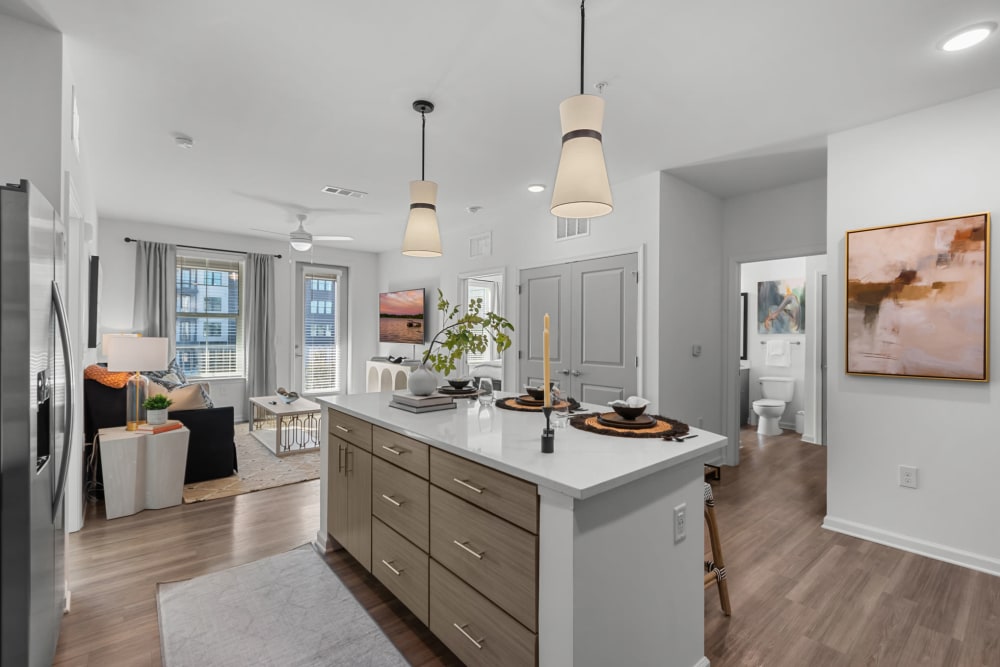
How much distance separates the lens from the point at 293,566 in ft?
8.48

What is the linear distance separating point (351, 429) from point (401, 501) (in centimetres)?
59

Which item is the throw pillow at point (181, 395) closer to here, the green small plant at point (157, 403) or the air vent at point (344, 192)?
the green small plant at point (157, 403)

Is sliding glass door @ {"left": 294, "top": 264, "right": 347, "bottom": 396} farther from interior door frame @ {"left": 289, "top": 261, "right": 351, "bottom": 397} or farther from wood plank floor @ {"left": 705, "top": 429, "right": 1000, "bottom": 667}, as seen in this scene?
wood plank floor @ {"left": 705, "top": 429, "right": 1000, "bottom": 667}

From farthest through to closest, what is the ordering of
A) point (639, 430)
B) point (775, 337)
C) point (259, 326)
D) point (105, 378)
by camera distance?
point (259, 326)
point (775, 337)
point (105, 378)
point (639, 430)

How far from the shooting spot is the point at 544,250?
188 inches

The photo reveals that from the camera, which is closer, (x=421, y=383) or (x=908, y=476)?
(x=421, y=383)

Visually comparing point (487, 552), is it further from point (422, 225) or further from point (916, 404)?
point (916, 404)

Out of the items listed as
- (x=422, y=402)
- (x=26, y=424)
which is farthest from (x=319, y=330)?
(x=26, y=424)

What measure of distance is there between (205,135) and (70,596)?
108 inches

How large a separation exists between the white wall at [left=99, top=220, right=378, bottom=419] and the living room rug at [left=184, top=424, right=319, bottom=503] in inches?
80.4

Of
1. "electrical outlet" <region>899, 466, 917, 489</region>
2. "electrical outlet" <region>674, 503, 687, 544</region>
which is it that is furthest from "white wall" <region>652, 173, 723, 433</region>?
"electrical outlet" <region>674, 503, 687, 544</region>

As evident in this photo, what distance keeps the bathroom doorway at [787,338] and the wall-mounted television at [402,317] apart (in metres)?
4.12

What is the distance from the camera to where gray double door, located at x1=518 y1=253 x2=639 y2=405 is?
409cm

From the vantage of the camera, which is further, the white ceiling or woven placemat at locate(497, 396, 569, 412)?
woven placemat at locate(497, 396, 569, 412)
